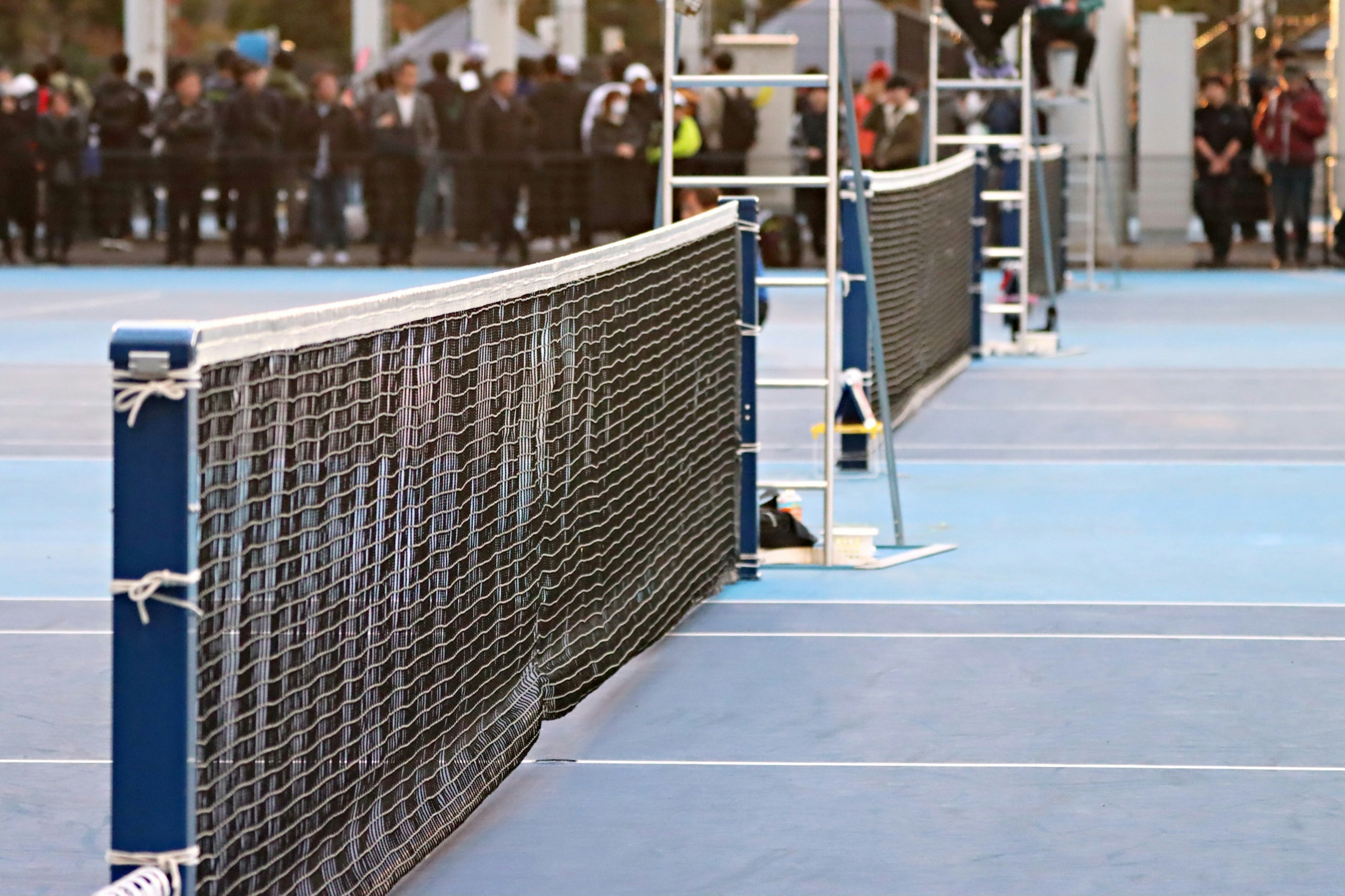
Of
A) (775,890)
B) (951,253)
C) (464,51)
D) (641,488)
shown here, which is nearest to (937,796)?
(775,890)

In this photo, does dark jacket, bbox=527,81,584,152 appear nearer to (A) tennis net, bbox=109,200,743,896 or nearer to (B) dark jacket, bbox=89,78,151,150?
(B) dark jacket, bbox=89,78,151,150

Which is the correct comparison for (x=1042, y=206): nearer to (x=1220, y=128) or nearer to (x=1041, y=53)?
(x=1041, y=53)

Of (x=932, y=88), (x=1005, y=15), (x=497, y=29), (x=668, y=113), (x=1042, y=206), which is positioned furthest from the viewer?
(x=497, y=29)

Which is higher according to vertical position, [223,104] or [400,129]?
[223,104]

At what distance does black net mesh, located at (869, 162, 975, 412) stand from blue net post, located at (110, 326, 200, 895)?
876 centimetres

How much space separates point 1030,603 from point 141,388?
5.21m

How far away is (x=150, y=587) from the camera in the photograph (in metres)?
3.31

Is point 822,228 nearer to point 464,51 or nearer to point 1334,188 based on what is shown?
point 1334,188

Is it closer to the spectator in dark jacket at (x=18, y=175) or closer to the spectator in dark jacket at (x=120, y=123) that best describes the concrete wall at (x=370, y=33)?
the spectator in dark jacket at (x=120, y=123)

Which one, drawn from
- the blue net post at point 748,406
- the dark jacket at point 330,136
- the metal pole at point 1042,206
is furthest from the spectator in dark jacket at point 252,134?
the blue net post at point 748,406

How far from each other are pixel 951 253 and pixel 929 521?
6912mm

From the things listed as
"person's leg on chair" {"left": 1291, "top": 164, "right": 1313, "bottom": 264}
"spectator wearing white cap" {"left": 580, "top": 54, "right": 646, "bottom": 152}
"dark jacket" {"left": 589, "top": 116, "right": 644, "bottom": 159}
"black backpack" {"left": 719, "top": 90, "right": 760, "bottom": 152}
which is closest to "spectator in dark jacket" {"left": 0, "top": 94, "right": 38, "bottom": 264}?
"spectator wearing white cap" {"left": 580, "top": 54, "right": 646, "bottom": 152}

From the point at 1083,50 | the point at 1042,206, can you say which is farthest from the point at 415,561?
the point at 1083,50

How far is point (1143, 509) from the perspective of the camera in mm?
10359
